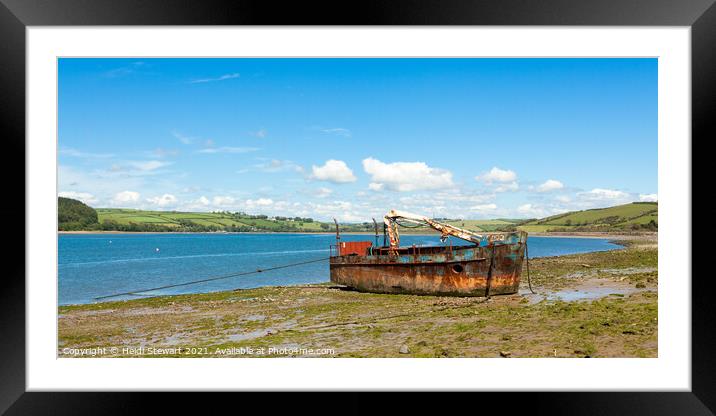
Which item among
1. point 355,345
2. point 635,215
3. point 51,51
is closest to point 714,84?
point 355,345

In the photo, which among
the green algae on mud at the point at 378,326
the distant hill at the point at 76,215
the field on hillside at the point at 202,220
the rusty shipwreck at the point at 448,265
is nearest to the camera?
the green algae on mud at the point at 378,326

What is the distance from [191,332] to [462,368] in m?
8.83

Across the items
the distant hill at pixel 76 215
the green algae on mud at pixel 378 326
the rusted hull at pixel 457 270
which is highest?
the distant hill at pixel 76 215

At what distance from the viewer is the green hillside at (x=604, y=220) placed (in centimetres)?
5268

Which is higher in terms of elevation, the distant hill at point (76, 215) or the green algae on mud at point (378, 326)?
the distant hill at point (76, 215)

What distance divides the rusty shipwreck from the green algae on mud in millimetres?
481

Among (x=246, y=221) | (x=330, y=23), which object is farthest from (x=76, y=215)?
(x=330, y=23)

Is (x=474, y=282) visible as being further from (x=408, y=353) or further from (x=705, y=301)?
(x=705, y=301)

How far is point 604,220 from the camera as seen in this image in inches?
2477

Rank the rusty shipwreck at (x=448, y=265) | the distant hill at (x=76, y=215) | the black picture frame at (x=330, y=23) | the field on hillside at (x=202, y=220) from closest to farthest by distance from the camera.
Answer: the black picture frame at (x=330, y=23) → the rusty shipwreck at (x=448, y=265) → the distant hill at (x=76, y=215) → the field on hillside at (x=202, y=220)

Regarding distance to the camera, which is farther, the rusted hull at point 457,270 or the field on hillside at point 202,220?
the field on hillside at point 202,220

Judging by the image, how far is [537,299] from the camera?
56.6 ft

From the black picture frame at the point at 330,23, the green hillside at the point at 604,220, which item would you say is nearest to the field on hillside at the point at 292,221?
the green hillside at the point at 604,220

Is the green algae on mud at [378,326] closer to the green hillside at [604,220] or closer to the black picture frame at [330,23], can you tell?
the black picture frame at [330,23]
